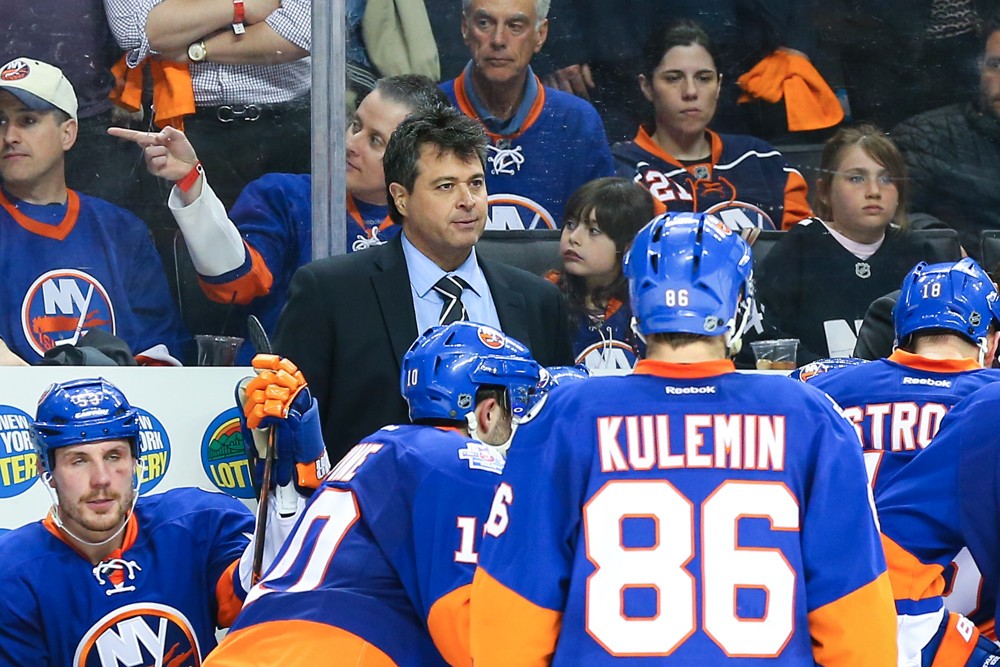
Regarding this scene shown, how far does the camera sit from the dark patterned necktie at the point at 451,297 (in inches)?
142

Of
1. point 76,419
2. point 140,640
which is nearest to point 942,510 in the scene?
point 140,640

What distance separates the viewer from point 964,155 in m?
4.56

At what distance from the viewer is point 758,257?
441 cm

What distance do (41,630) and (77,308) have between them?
A: 123cm

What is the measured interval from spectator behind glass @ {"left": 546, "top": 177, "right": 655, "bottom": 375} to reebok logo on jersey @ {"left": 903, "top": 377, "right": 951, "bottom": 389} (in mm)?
1124

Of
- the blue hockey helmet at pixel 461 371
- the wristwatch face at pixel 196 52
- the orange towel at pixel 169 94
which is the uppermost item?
the wristwatch face at pixel 196 52

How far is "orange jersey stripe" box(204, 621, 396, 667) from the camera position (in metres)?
2.57

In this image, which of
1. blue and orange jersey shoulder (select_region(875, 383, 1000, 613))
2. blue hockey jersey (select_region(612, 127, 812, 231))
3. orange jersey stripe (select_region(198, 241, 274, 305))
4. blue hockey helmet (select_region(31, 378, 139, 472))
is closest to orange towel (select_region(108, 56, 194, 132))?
orange jersey stripe (select_region(198, 241, 274, 305))

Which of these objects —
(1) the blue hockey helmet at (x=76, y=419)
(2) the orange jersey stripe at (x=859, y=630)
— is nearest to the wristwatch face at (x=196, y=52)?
(1) the blue hockey helmet at (x=76, y=419)

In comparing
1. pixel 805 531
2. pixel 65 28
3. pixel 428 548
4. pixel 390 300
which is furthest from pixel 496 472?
pixel 65 28

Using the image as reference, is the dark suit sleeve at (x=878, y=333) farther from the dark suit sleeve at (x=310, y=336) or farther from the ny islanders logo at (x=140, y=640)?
the ny islanders logo at (x=140, y=640)

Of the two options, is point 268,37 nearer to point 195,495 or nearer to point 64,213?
point 64,213

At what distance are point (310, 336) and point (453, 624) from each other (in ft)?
4.08

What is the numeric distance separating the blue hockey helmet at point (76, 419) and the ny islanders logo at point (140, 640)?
40 centimetres
